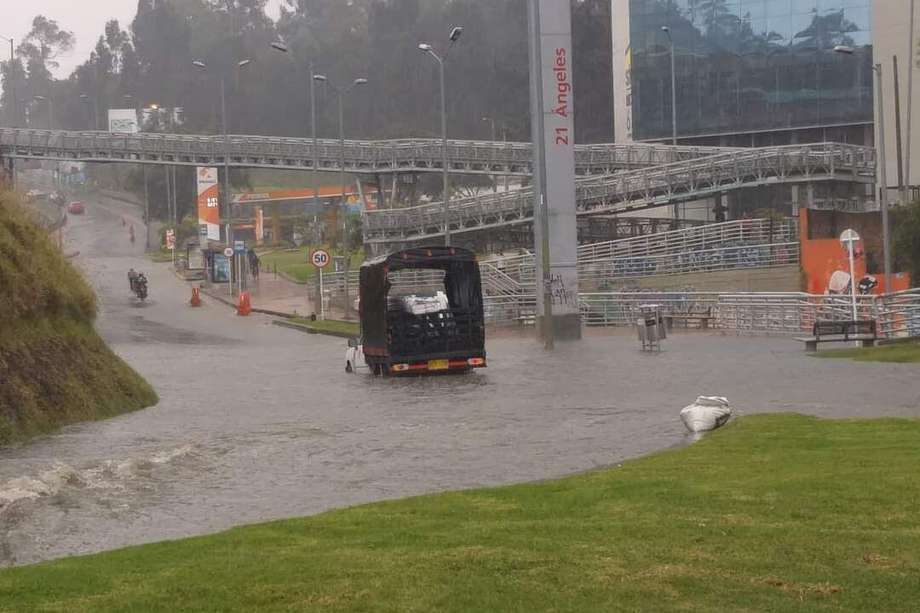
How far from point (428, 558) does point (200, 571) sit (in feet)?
4.01

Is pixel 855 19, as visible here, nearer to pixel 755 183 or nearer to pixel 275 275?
pixel 755 183

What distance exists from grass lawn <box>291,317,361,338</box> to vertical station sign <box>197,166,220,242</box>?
890 inches

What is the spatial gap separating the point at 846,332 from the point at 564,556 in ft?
88.0

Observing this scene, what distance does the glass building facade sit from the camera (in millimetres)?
86625

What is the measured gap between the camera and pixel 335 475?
1448cm

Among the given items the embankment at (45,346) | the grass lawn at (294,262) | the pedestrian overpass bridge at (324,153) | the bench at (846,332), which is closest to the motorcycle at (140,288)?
the grass lawn at (294,262)

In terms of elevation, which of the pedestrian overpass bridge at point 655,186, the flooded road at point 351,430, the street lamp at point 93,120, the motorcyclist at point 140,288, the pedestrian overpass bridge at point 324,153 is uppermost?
the street lamp at point 93,120

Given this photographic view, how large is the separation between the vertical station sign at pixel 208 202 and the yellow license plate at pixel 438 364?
49.5m

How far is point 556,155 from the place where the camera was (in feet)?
139

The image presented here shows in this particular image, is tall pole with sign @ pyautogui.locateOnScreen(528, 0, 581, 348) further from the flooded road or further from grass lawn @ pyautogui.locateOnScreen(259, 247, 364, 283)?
grass lawn @ pyautogui.locateOnScreen(259, 247, 364, 283)

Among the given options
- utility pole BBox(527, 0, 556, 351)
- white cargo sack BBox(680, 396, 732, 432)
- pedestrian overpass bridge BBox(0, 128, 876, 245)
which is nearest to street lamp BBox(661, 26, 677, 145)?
pedestrian overpass bridge BBox(0, 128, 876, 245)

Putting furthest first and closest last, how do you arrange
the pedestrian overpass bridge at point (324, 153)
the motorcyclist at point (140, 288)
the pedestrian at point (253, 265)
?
the pedestrian overpass bridge at point (324, 153) → the pedestrian at point (253, 265) → the motorcyclist at point (140, 288)

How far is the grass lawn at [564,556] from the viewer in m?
6.86

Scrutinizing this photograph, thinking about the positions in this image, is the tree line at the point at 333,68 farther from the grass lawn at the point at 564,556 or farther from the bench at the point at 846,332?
the grass lawn at the point at 564,556
